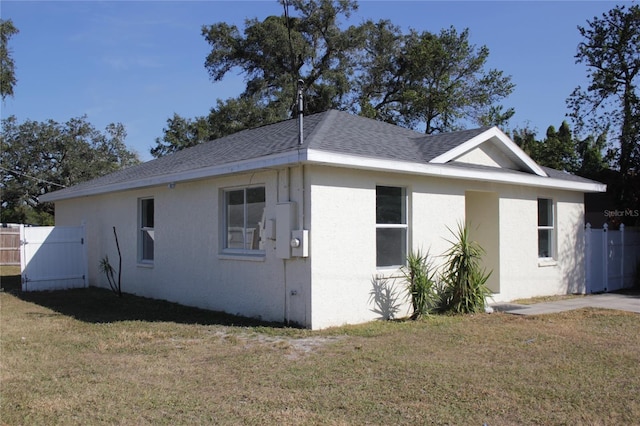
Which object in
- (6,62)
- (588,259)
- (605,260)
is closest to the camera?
→ (588,259)

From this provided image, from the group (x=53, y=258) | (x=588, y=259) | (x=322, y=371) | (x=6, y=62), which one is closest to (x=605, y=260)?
(x=588, y=259)

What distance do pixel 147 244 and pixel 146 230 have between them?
370mm

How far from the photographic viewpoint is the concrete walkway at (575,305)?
1062cm

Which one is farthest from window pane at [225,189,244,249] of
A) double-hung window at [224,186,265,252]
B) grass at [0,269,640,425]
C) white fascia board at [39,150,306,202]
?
grass at [0,269,640,425]

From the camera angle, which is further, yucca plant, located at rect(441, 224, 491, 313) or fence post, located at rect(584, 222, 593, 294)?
fence post, located at rect(584, 222, 593, 294)

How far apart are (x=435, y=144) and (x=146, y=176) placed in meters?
6.56

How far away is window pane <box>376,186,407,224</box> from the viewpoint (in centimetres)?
996

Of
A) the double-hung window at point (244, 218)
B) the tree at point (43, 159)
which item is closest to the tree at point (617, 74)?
the double-hung window at point (244, 218)

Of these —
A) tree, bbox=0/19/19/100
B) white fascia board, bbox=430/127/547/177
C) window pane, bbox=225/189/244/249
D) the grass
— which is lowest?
the grass

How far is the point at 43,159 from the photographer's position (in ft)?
124

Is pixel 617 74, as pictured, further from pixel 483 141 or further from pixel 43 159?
pixel 43 159

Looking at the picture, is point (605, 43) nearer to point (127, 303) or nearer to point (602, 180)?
point (602, 180)

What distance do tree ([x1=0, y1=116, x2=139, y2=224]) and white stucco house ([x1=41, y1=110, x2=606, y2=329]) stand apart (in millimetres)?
25296

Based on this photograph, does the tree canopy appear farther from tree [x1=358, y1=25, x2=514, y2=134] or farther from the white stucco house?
the white stucco house
